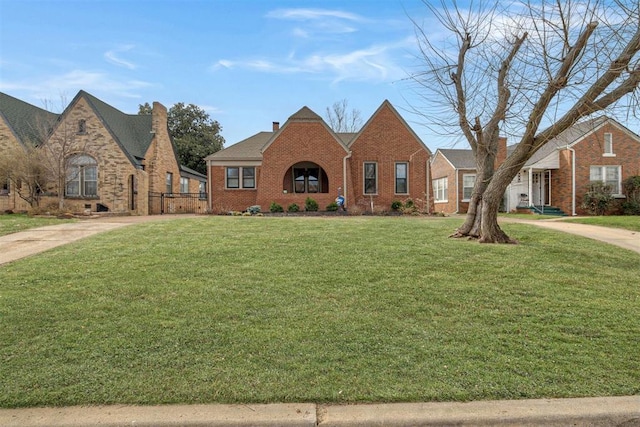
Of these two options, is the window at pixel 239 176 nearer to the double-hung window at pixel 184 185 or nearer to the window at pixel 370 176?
the window at pixel 370 176

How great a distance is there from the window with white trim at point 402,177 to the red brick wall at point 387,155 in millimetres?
174

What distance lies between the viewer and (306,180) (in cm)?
2339

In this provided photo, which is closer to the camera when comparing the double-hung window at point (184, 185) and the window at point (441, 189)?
the double-hung window at point (184, 185)

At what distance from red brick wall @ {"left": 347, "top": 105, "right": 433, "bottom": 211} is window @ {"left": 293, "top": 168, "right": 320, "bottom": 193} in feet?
8.41

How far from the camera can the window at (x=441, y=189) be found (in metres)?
29.2

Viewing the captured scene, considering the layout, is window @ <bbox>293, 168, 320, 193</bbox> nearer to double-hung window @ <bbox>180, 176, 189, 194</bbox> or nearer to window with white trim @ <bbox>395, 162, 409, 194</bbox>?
window with white trim @ <bbox>395, 162, 409, 194</bbox>

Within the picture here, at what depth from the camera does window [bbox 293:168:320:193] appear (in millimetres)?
23344

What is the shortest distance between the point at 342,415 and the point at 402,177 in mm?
19768

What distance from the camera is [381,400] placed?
3.17m

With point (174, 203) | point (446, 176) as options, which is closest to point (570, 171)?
point (446, 176)

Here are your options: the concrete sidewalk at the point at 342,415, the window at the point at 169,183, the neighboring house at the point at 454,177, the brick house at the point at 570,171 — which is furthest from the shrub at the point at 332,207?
→ the concrete sidewalk at the point at 342,415

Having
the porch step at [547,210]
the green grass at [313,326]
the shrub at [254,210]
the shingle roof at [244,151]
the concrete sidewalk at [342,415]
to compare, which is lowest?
the concrete sidewalk at [342,415]

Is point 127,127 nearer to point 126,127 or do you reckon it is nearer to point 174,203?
point 126,127

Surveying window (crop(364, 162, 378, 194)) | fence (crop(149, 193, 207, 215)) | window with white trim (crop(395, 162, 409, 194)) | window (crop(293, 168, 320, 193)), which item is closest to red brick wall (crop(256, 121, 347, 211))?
window (crop(364, 162, 378, 194))
